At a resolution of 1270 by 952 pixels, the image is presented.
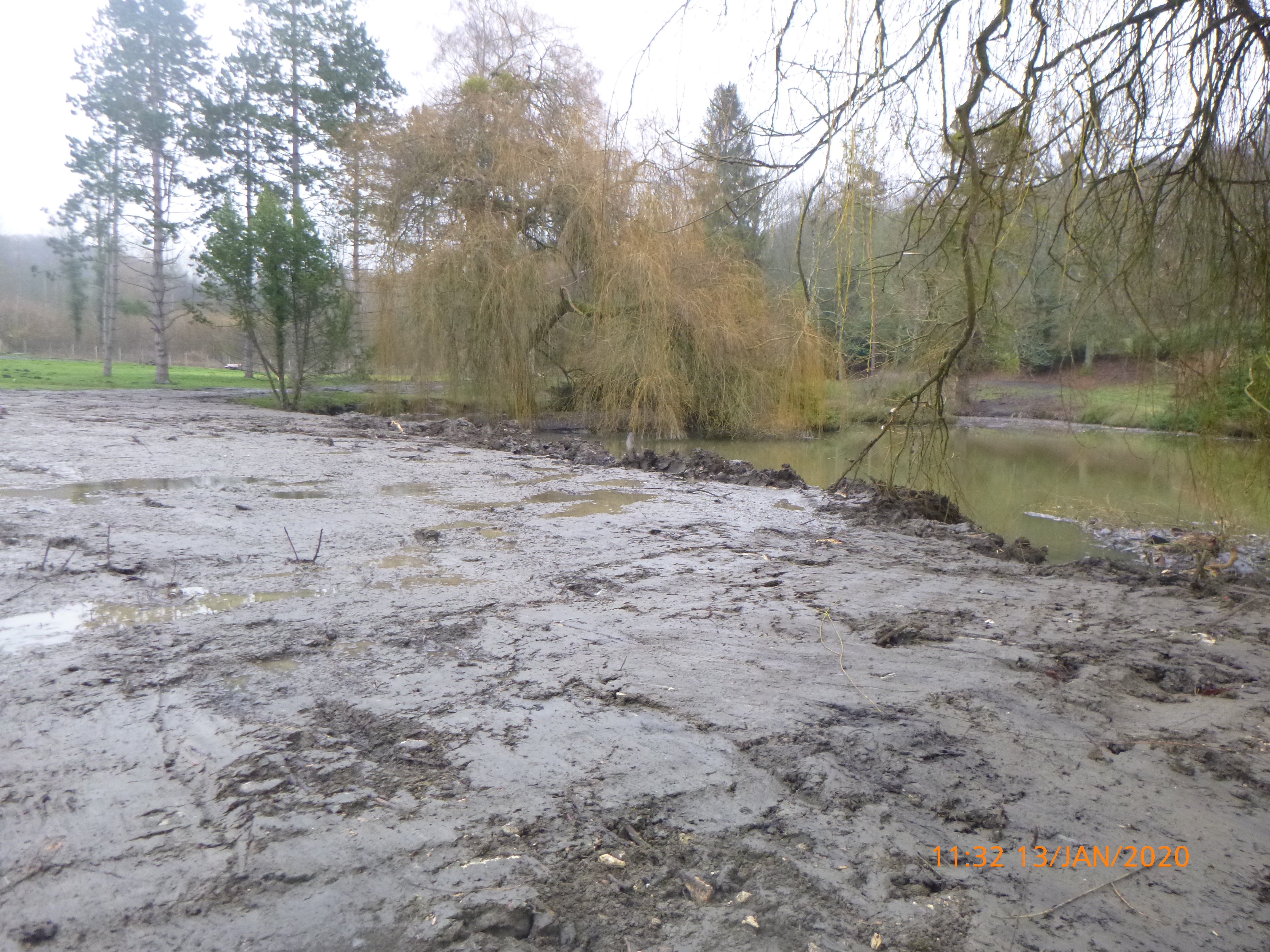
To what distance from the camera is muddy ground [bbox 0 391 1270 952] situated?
165cm

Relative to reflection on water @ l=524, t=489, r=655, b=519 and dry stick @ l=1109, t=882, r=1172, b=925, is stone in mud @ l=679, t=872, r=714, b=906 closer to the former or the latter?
dry stick @ l=1109, t=882, r=1172, b=925

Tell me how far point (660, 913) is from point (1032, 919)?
2.54ft

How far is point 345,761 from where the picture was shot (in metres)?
2.19

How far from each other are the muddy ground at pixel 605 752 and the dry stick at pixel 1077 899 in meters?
0.01

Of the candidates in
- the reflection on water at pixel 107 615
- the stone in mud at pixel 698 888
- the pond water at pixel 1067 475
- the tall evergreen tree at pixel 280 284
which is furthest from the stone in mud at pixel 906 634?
the tall evergreen tree at pixel 280 284

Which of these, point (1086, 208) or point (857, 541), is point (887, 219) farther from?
point (857, 541)

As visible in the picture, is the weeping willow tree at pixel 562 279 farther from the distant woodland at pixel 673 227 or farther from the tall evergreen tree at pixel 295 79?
the tall evergreen tree at pixel 295 79

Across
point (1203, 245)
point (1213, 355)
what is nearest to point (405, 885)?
point (1203, 245)

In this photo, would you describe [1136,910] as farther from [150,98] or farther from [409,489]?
[150,98]

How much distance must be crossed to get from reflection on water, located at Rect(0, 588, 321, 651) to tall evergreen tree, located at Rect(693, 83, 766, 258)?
8.70ft

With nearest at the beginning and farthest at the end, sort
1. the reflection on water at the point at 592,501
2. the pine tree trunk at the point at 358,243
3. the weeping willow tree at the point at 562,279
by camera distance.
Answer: the reflection on water at the point at 592,501 < the weeping willow tree at the point at 562,279 < the pine tree trunk at the point at 358,243

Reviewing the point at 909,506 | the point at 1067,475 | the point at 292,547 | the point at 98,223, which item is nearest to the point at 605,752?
the point at 292,547

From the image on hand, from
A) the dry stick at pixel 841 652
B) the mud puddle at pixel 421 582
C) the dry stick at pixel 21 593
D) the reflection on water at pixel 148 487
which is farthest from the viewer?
the reflection on water at pixel 148 487

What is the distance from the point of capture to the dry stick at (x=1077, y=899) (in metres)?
1.67
